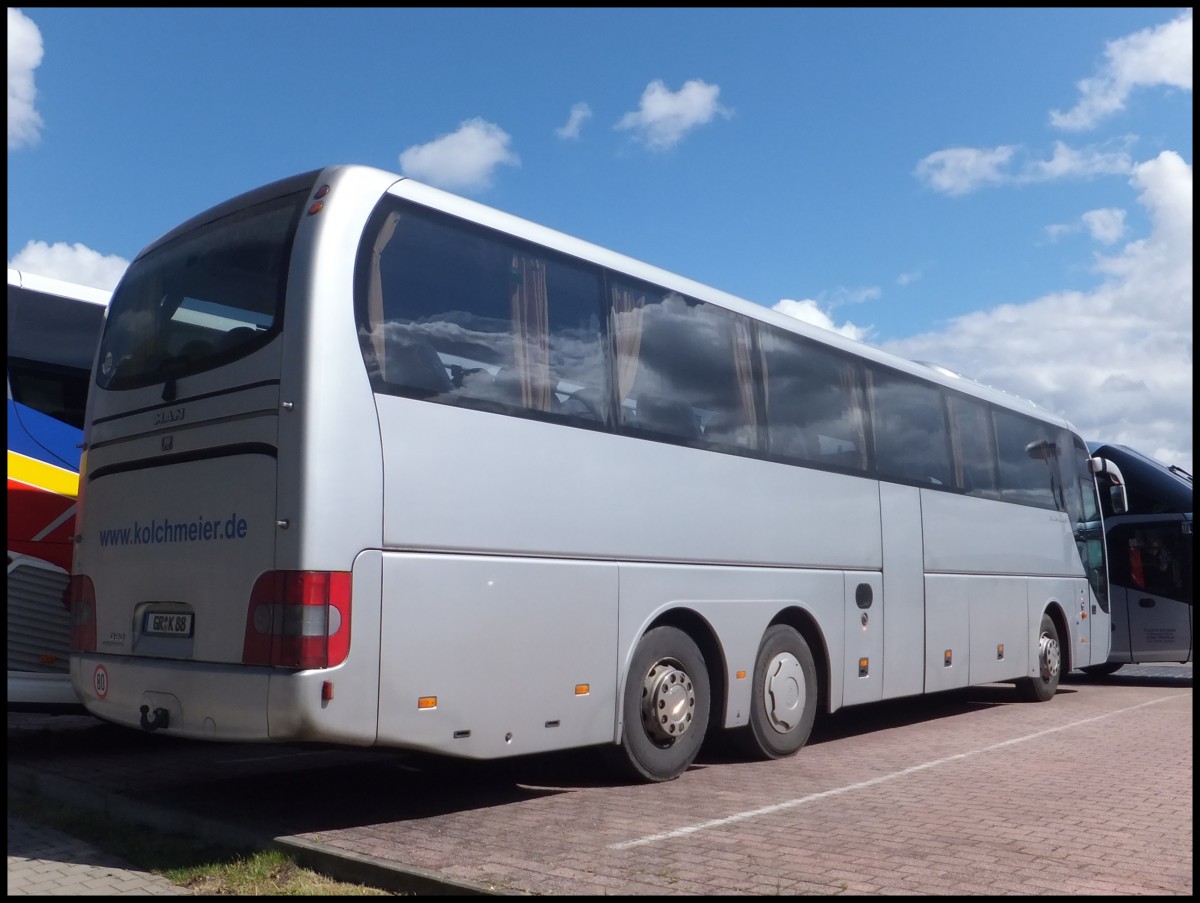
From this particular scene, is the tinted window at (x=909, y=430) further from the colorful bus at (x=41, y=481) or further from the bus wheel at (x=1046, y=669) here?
the colorful bus at (x=41, y=481)

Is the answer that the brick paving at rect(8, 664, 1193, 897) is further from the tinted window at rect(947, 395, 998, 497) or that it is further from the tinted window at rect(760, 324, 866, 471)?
the tinted window at rect(947, 395, 998, 497)

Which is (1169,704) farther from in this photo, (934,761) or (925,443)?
(934,761)

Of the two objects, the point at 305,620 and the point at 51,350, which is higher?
the point at 51,350

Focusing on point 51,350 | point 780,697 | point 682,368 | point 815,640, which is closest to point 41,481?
point 51,350

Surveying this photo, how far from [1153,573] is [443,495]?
14894mm

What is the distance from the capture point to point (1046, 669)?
14516 mm

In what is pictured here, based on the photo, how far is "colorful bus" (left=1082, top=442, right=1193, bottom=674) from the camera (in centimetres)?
1778

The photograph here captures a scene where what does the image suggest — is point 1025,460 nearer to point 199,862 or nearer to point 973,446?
point 973,446

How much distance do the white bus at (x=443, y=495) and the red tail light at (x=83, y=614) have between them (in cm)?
2

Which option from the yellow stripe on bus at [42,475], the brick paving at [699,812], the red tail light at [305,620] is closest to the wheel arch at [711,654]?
the brick paving at [699,812]

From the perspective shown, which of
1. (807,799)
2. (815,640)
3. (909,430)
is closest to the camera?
(807,799)

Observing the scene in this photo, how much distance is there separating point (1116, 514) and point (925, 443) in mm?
8194

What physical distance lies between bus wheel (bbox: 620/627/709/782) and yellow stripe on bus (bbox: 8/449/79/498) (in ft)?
14.1

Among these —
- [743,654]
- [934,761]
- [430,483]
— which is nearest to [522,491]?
[430,483]
